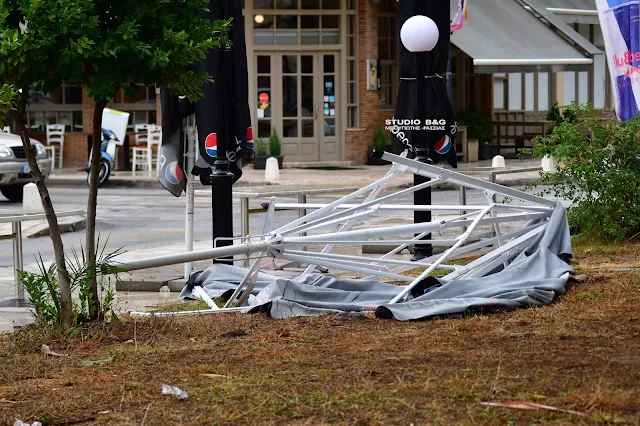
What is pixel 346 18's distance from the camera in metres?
30.6

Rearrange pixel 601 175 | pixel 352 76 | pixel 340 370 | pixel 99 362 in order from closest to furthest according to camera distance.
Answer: pixel 340 370 < pixel 99 362 < pixel 601 175 < pixel 352 76

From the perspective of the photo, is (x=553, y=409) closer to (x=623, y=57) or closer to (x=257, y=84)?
(x=623, y=57)

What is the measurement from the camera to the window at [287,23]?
30156 millimetres

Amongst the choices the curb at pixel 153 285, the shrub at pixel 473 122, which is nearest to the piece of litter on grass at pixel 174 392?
the curb at pixel 153 285

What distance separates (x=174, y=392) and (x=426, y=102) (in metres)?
7.03

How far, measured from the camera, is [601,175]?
39.4 ft

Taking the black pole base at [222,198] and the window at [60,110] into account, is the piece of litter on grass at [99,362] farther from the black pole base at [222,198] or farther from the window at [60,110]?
the window at [60,110]

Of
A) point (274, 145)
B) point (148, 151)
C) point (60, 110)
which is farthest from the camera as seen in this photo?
point (60, 110)

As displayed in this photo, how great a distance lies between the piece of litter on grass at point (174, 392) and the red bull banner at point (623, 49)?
4611 mm

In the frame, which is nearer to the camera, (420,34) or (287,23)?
(420,34)

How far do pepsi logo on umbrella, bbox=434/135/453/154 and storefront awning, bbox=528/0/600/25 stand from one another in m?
21.5

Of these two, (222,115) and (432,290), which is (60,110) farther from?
(432,290)

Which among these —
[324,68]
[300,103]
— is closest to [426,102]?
[300,103]

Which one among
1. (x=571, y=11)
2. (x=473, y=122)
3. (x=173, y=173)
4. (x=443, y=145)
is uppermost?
(x=571, y=11)
